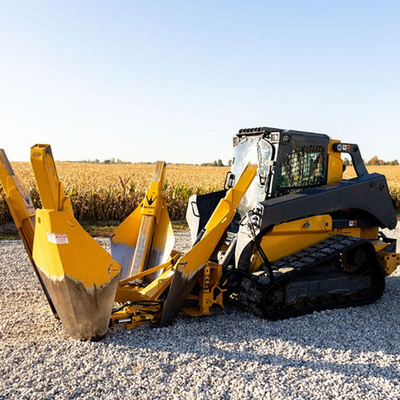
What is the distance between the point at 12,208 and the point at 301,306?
3.74 metres

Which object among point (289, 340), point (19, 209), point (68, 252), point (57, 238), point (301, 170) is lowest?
point (289, 340)

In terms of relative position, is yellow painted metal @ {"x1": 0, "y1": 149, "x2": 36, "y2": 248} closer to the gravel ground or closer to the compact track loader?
the compact track loader

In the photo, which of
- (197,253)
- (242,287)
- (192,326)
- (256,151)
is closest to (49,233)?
(197,253)

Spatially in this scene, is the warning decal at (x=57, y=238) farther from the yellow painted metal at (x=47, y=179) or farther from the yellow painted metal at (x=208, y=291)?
the yellow painted metal at (x=208, y=291)

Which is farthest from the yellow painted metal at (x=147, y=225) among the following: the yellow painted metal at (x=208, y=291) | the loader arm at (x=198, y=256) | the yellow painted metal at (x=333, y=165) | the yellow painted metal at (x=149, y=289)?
the yellow painted metal at (x=333, y=165)

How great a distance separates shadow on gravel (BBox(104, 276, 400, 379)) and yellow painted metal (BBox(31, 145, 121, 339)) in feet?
1.35

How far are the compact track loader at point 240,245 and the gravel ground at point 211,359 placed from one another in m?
0.24

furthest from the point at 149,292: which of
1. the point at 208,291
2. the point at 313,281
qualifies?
the point at 313,281

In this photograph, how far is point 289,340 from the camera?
16.8 ft

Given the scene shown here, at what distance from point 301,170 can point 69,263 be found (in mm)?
3483

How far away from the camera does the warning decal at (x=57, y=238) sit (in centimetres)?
447

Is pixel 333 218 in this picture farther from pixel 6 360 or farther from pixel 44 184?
pixel 6 360

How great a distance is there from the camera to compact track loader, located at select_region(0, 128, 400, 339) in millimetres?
4625

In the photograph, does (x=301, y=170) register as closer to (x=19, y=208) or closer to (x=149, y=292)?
(x=149, y=292)
